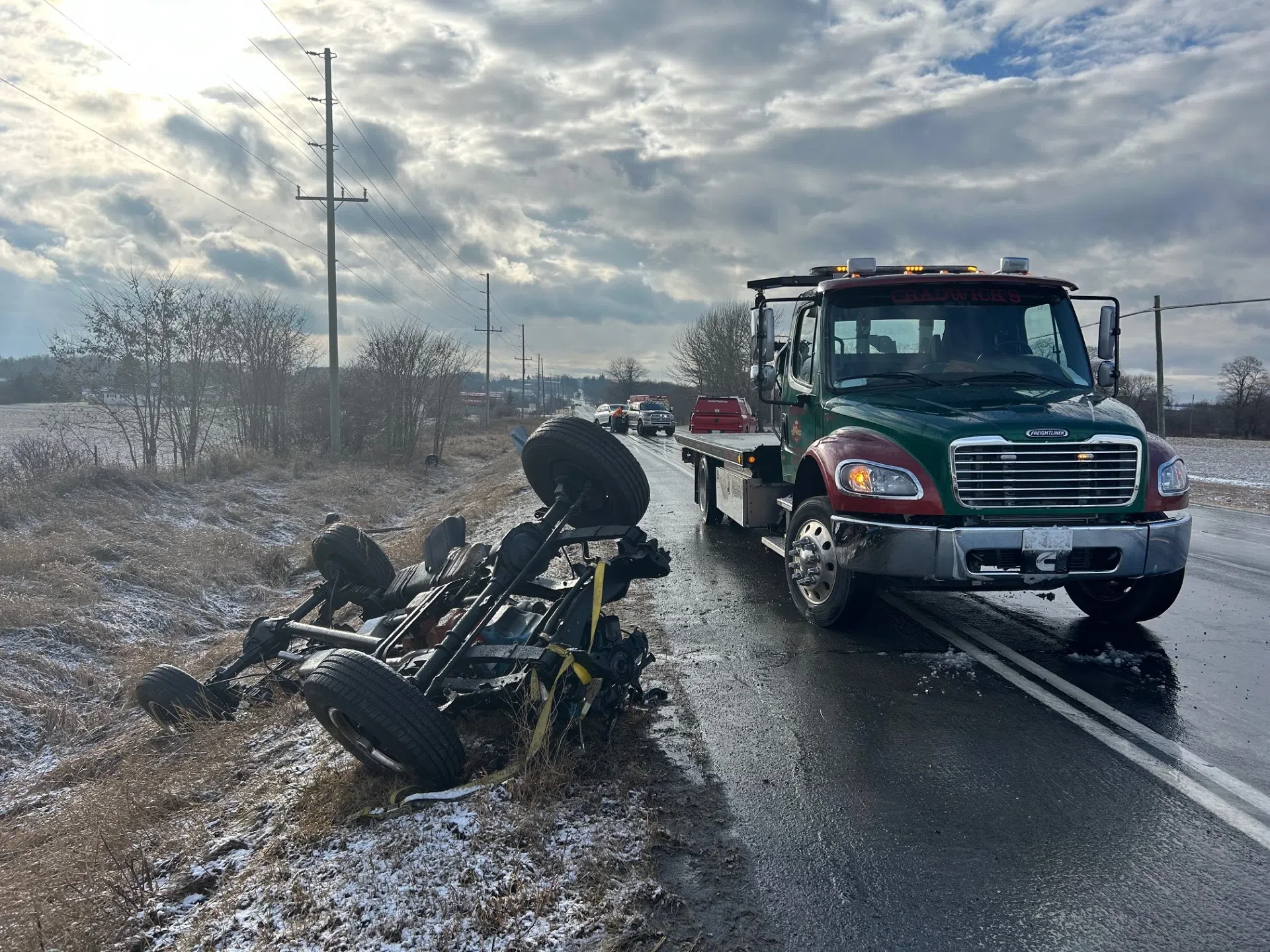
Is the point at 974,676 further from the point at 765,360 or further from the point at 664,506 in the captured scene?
the point at 664,506

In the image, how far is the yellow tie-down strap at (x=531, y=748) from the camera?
3.58m

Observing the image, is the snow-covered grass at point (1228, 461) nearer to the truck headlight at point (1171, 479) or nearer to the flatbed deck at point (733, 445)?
the flatbed deck at point (733, 445)

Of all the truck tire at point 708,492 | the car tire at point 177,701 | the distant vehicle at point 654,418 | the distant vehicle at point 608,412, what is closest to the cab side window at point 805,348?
the truck tire at point 708,492

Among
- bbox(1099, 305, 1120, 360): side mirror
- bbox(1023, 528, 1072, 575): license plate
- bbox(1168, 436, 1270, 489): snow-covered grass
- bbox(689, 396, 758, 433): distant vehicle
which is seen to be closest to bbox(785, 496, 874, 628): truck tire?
bbox(1023, 528, 1072, 575): license plate

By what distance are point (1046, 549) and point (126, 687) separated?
771 cm

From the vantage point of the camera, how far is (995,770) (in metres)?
3.91

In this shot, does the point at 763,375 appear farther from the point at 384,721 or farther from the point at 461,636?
the point at 384,721

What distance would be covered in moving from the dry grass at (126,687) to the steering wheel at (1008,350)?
17.5 feet

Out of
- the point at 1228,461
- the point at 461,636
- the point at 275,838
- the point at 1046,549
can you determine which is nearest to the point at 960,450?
the point at 1046,549

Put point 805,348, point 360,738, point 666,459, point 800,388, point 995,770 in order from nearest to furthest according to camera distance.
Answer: point 360,738 < point 995,770 < point 800,388 < point 805,348 < point 666,459

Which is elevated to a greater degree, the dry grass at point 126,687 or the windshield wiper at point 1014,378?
the windshield wiper at point 1014,378

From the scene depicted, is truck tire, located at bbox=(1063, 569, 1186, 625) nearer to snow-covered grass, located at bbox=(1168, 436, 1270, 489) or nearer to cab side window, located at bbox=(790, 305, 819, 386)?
cab side window, located at bbox=(790, 305, 819, 386)

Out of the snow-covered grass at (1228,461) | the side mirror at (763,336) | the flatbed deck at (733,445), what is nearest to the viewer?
the side mirror at (763,336)

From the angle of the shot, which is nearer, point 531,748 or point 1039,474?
point 531,748
